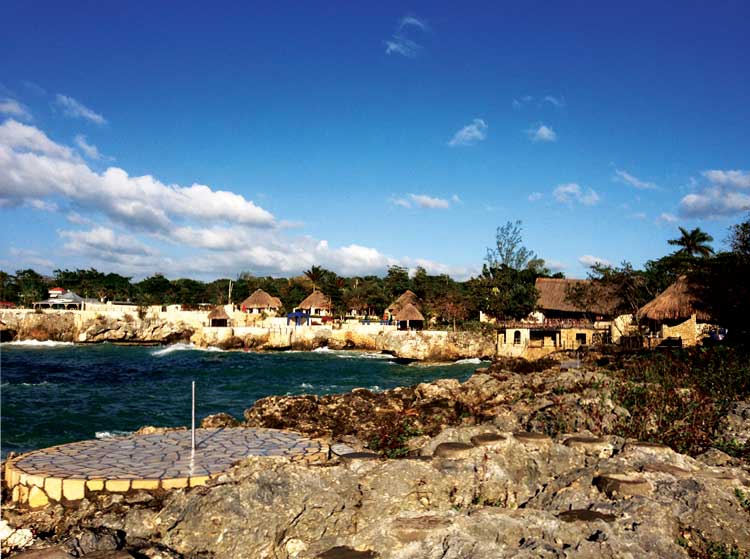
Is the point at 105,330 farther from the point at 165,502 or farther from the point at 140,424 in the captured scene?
the point at 165,502

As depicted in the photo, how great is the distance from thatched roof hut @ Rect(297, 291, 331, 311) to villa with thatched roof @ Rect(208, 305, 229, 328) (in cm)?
915

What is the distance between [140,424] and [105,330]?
45.0 metres

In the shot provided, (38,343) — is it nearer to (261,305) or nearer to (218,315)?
(218,315)

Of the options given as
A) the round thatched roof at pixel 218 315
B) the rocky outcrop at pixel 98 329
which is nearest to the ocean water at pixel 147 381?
the rocky outcrop at pixel 98 329

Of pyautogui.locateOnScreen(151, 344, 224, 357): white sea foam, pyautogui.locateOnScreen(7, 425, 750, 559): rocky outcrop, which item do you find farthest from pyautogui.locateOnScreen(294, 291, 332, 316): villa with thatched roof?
pyautogui.locateOnScreen(7, 425, 750, 559): rocky outcrop

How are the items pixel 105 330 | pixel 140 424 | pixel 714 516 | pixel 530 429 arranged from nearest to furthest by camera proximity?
pixel 714 516 < pixel 530 429 < pixel 140 424 < pixel 105 330

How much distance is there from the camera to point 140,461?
5.92m

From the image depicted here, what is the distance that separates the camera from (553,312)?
45.8m

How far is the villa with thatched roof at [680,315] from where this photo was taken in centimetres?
2625

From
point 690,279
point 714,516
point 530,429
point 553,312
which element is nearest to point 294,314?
point 553,312

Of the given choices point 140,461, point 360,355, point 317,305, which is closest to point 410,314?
point 360,355

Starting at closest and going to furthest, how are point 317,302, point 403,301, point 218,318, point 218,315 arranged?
point 218,315, point 218,318, point 403,301, point 317,302

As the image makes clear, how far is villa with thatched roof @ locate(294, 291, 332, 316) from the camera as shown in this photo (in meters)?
59.9

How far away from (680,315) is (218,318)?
138ft
